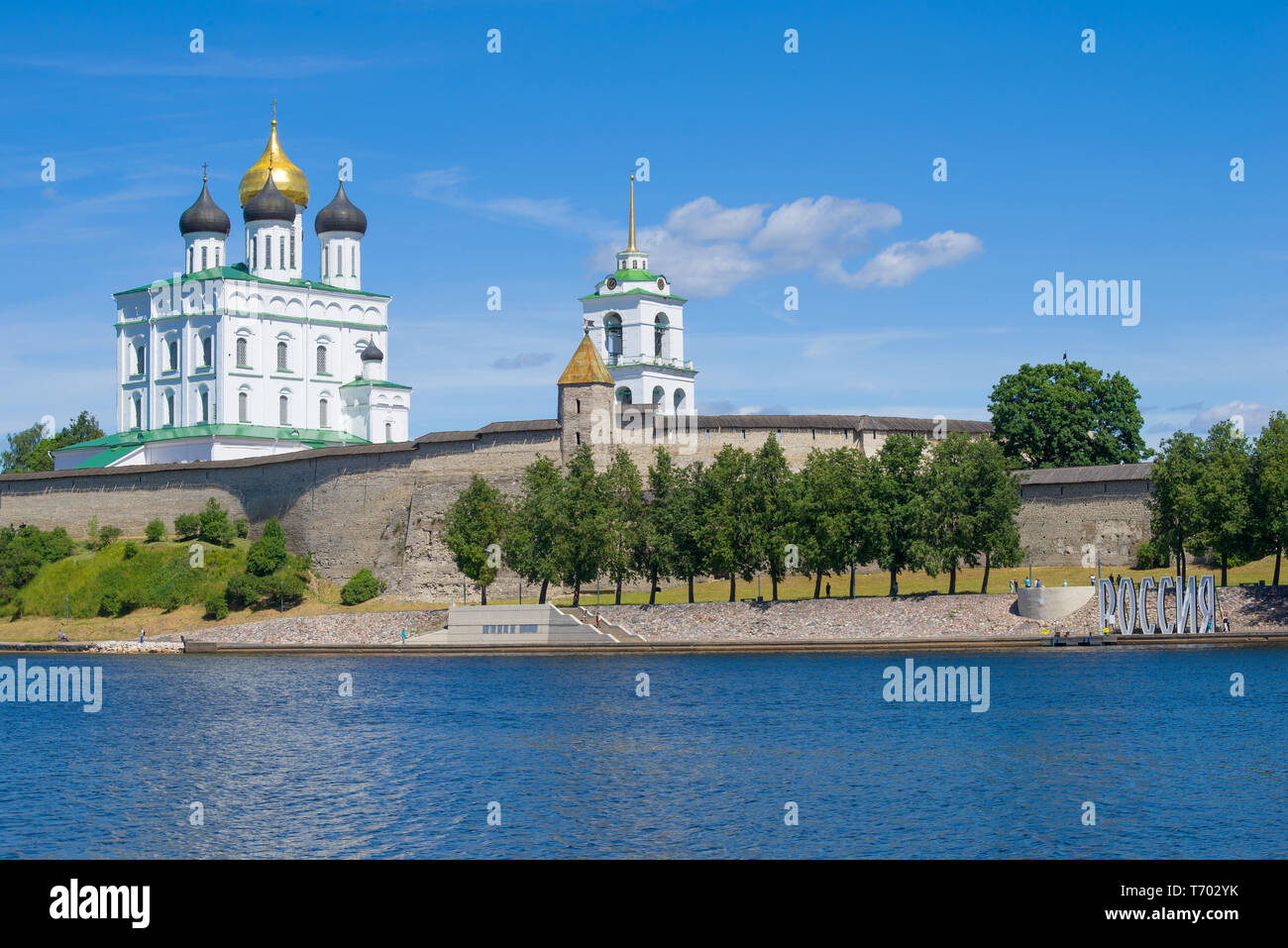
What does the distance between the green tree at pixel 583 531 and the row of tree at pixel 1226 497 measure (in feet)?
55.1

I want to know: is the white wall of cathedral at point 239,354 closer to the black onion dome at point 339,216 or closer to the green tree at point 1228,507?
the black onion dome at point 339,216

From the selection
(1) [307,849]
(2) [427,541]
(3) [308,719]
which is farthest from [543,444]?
(1) [307,849]

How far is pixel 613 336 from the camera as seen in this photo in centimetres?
7456

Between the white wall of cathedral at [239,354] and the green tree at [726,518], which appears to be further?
the white wall of cathedral at [239,354]

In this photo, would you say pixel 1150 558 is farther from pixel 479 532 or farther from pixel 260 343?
pixel 260 343

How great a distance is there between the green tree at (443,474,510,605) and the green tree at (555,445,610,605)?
2.74 metres

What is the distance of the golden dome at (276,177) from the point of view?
74188 millimetres

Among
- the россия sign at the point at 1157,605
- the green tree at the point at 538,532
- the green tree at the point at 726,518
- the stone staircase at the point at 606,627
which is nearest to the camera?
the россия sign at the point at 1157,605

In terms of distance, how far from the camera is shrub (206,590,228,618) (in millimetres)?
54531

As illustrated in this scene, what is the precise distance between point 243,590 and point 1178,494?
31542mm

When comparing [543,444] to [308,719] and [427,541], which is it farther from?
[308,719]

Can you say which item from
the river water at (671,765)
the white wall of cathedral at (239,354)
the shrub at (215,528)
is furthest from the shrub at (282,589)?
the white wall of cathedral at (239,354)

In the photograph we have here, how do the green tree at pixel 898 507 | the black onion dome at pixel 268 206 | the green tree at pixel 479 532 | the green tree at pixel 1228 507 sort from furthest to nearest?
the black onion dome at pixel 268 206
the green tree at pixel 479 532
the green tree at pixel 898 507
the green tree at pixel 1228 507
